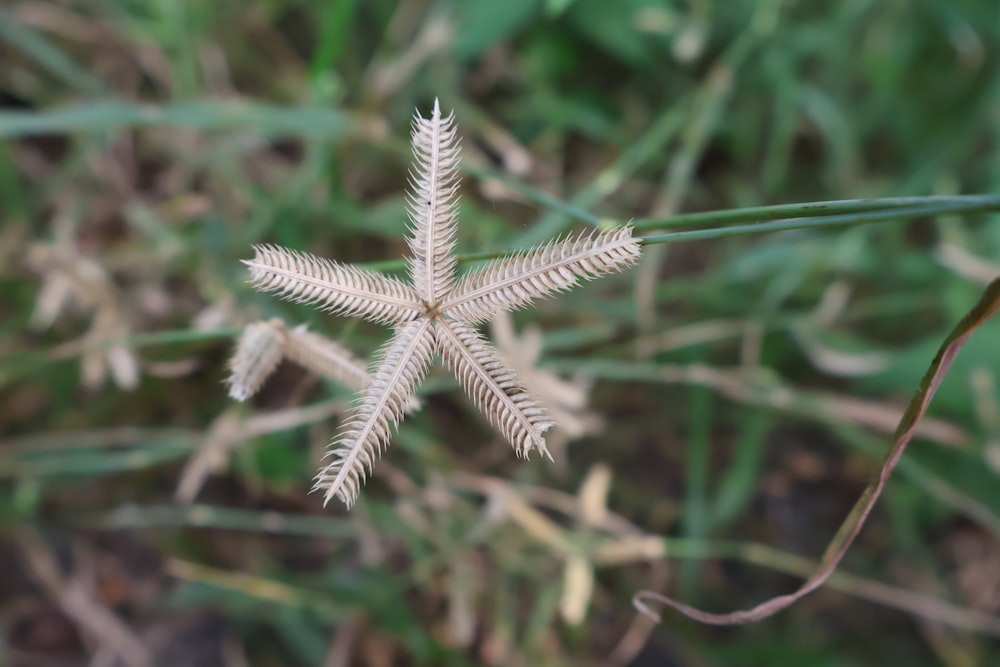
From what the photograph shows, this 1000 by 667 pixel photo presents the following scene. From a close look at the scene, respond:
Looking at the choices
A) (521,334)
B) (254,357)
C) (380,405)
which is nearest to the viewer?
(380,405)

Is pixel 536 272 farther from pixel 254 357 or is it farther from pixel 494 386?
pixel 254 357

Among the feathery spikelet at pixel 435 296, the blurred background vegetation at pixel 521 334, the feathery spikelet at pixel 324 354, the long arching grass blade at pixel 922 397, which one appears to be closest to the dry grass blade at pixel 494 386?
the feathery spikelet at pixel 435 296

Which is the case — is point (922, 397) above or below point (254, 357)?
above

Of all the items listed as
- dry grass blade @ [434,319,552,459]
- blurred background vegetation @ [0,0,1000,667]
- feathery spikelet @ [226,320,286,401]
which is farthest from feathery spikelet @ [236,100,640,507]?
blurred background vegetation @ [0,0,1000,667]

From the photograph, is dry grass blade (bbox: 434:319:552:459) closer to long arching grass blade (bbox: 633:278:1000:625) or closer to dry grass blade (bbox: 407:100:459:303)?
dry grass blade (bbox: 407:100:459:303)

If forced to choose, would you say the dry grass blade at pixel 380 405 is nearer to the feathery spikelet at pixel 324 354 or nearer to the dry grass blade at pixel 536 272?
the dry grass blade at pixel 536 272

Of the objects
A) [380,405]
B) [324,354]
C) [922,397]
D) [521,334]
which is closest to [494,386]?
[380,405]

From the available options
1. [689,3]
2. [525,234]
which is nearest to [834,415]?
[525,234]
